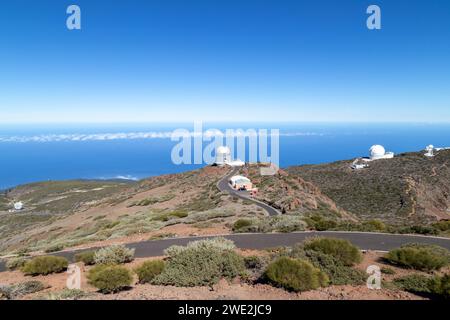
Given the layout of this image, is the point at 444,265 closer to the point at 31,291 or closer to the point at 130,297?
the point at 130,297

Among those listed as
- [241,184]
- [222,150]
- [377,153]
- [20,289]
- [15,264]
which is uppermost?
[222,150]

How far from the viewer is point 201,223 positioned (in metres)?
19.0

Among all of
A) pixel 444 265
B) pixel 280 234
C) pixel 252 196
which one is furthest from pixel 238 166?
pixel 444 265

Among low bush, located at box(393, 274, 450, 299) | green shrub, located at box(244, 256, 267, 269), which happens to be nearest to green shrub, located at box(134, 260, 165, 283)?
green shrub, located at box(244, 256, 267, 269)

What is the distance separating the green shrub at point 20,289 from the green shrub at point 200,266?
3.52 metres

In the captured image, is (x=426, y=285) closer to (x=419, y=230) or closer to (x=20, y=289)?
(x=419, y=230)

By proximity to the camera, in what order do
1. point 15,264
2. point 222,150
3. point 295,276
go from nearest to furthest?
point 295,276
point 15,264
point 222,150

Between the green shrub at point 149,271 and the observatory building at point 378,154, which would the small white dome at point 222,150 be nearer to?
the observatory building at point 378,154

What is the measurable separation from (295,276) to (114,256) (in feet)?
22.1

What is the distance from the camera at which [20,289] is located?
7.87 meters

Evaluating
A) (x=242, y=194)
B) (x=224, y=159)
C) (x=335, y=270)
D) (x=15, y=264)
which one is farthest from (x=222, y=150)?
(x=335, y=270)

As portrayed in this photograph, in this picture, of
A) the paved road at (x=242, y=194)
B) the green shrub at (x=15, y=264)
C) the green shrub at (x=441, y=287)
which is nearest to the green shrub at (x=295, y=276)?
the green shrub at (x=441, y=287)

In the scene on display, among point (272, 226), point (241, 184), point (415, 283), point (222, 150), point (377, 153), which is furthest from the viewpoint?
point (377, 153)
